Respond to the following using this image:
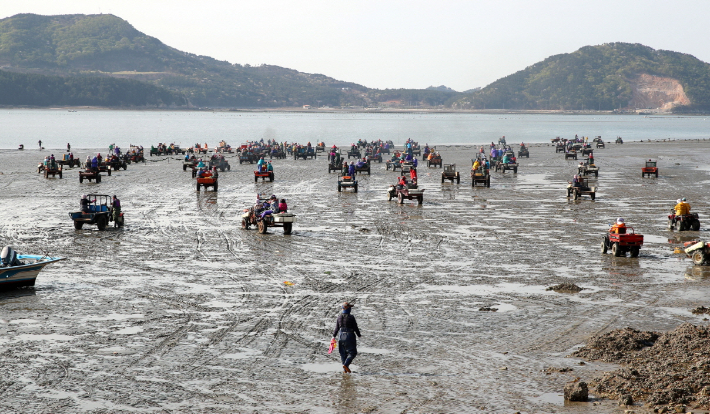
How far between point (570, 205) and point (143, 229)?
21.8 m

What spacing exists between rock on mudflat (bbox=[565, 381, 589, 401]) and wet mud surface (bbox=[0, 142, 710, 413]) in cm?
22

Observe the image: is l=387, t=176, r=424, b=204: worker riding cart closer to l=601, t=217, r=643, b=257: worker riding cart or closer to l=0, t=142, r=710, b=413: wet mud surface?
l=0, t=142, r=710, b=413: wet mud surface

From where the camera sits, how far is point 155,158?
76250mm

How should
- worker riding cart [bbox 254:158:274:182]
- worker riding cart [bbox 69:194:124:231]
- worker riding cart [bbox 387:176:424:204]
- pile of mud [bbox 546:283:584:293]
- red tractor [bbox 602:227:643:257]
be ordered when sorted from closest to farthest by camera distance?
1. pile of mud [bbox 546:283:584:293]
2. red tractor [bbox 602:227:643:257]
3. worker riding cart [bbox 69:194:124:231]
4. worker riding cart [bbox 387:176:424:204]
5. worker riding cart [bbox 254:158:274:182]

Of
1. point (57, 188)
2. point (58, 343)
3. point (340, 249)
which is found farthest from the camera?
point (57, 188)

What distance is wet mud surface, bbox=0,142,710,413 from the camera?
1219 centimetres

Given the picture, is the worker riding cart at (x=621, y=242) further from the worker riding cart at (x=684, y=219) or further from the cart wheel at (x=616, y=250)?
the worker riding cart at (x=684, y=219)

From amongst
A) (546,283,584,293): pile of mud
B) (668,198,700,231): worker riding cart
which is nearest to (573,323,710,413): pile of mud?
(546,283,584,293): pile of mud

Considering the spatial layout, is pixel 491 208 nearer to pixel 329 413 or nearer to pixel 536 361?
pixel 536 361

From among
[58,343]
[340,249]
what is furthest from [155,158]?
[58,343]

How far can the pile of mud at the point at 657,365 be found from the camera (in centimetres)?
1140

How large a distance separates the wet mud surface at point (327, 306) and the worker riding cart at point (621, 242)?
597mm

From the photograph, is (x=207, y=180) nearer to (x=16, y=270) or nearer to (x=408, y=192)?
(x=408, y=192)

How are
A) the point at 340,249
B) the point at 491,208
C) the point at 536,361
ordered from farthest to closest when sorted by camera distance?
the point at 491,208, the point at 340,249, the point at 536,361
